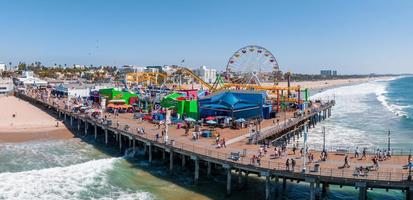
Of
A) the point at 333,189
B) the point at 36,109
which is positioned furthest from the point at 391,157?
the point at 36,109

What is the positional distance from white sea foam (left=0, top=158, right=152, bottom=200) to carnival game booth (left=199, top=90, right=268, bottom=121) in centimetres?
1835

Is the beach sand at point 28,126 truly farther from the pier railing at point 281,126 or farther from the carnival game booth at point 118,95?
the pier railing at point 281,126

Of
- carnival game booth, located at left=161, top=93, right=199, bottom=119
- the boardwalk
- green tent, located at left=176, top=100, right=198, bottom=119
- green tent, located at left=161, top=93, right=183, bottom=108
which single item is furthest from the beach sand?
green tent, located at left=176, top=100, right=198, bottom=119

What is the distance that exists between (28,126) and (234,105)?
1118 inches

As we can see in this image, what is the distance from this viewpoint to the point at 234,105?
2106 inches

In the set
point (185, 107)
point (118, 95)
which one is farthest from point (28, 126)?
point (185, 107)

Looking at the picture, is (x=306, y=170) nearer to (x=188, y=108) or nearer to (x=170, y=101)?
(x=188, y=108)

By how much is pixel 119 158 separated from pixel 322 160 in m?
20.0

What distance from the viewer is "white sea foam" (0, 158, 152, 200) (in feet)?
102

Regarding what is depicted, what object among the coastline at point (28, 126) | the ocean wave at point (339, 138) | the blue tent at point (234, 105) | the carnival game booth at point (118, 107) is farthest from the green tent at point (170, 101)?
the ocean wave at point (339, 138)

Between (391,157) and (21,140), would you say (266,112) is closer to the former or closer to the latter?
(391,157)

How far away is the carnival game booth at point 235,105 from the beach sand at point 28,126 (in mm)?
17399

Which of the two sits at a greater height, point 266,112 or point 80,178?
point 266,112

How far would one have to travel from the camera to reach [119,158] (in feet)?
138
